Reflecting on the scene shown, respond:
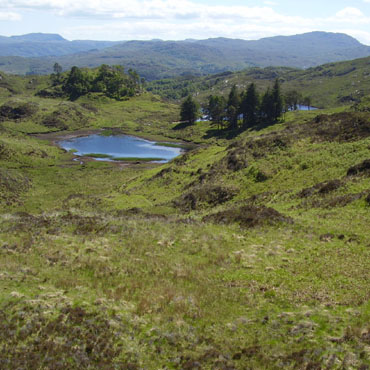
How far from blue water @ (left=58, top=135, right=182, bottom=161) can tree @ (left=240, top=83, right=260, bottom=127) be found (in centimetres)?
3413

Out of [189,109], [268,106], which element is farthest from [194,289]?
[189,109]

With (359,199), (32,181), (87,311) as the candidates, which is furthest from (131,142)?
(87,311)

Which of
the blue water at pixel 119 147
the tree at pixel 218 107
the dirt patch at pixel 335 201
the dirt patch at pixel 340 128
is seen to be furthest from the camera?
the tree at pixel 218 107

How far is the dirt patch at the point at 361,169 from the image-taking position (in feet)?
112

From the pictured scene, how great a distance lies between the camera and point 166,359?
1170cm

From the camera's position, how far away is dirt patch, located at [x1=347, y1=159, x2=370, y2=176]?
112 feet

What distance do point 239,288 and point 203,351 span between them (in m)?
5.16

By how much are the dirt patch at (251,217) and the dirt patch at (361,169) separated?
13.1 meters

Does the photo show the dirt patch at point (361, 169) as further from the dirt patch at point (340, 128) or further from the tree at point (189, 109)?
the tree at point (189, 109)

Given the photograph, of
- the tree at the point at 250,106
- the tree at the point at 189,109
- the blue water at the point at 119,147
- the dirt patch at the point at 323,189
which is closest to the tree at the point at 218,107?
the tree at the point at 250,106

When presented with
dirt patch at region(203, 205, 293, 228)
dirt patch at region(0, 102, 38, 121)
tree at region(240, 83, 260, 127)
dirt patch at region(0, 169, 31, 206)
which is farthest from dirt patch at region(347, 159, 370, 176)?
dirt patch at region(0, 102, 38, 121)

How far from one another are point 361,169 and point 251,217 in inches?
643

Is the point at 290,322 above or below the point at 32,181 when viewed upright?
above

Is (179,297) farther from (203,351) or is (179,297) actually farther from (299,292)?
(299,292)
